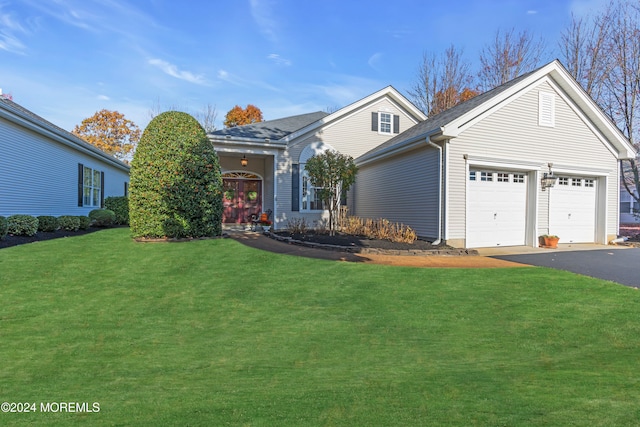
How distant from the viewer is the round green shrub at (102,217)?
14758 millimetres

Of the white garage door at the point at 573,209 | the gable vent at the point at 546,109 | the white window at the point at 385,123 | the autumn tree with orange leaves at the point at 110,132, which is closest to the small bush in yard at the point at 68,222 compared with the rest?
the white window at the point at 385,123

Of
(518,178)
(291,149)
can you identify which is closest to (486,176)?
(518,178)

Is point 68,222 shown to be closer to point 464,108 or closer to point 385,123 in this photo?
point 385,123

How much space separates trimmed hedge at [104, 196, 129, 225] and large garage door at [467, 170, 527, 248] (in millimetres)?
15109

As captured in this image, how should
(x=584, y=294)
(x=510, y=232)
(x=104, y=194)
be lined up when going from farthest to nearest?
(x=104, y=194)
(x=510, y=232)
(x=584, y=294)

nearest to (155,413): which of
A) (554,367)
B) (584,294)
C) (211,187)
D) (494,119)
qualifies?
(554,367)

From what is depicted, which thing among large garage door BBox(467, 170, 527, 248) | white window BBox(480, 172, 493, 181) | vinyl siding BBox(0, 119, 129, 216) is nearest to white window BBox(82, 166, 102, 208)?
vinyl siding BBox(0, 119, 129, 216)

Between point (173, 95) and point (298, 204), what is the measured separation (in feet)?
76.5

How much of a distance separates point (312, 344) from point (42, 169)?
44.1 feet

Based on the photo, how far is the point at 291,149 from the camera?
14727mm

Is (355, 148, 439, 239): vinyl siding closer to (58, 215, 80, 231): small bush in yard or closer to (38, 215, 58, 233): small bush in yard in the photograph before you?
(58, 215, 80, 231): small bush in yard

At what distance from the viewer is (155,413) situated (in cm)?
266

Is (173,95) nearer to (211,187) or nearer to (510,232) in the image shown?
(211,187)

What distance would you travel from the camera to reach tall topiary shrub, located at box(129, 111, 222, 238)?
31.9 feet
